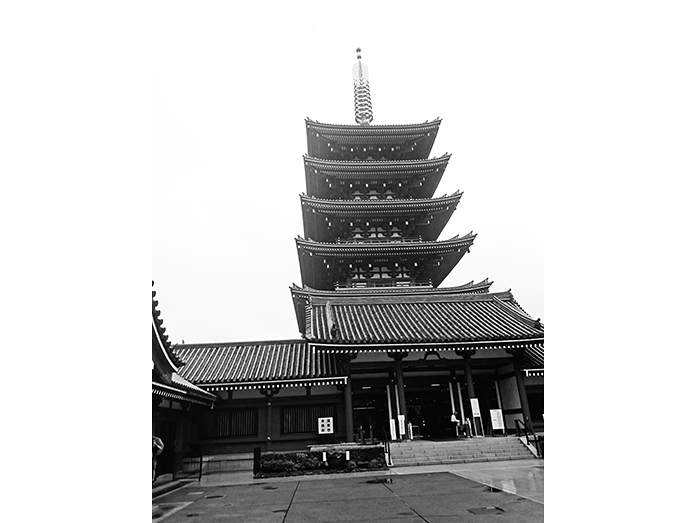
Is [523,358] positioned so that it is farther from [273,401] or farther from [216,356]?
[216,356]

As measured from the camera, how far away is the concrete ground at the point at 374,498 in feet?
21.5

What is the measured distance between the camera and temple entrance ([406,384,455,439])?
59.2 feet

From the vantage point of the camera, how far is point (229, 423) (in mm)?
16406

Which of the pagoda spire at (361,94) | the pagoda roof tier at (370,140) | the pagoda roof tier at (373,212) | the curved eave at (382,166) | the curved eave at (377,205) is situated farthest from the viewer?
the pagoda spire at (361,94)

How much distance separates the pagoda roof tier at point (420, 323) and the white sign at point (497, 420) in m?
→ 2.69

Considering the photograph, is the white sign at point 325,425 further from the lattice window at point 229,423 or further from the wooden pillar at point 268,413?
the lattice window at point 229,423

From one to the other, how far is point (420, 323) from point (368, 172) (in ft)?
30.6

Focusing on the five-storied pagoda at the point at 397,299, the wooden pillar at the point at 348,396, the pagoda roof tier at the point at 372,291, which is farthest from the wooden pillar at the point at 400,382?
the pagoda roof tier at the point at 372,291

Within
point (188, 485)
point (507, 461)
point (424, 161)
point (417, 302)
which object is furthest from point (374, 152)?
point (188, 485)

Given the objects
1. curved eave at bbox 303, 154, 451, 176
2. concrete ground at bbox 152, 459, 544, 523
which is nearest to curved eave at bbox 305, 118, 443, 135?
curved eave at bbox 303, 154, 451, 176

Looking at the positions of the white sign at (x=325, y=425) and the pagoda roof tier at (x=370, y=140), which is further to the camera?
the pagoda roof tier at (x=370, y=140)

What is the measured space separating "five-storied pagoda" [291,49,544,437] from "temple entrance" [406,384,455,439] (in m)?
0.05

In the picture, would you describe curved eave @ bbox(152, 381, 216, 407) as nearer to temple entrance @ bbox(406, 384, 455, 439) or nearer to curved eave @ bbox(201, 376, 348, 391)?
curved eave @ bbox(201, 376, 348, 391)

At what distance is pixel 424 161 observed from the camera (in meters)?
23.2
